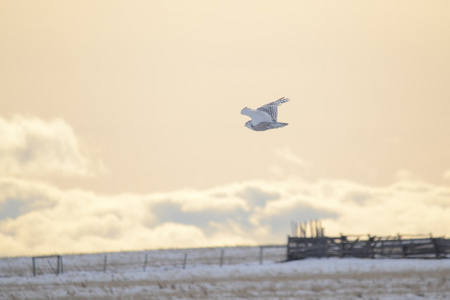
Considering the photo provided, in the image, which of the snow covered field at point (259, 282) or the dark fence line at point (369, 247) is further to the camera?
the dark fence line at point (369, 247)

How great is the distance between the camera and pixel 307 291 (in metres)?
29.7

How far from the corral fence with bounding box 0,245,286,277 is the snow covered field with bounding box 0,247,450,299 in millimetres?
1246

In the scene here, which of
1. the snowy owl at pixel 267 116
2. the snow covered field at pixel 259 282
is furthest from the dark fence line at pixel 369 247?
the snowy owl at pixel 267 116

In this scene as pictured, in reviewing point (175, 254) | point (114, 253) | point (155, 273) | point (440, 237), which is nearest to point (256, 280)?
point (155, 273)

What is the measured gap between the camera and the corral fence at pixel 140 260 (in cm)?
4188

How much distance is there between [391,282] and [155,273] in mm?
11298

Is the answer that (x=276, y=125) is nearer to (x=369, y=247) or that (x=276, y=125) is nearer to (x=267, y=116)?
(x=267, y=116)

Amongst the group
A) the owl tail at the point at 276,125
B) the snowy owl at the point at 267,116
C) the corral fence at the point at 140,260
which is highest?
the snowy owl at the point at 267,116

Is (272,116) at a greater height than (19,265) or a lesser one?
greater

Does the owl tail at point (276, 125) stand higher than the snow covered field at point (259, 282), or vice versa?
the owl tail at point (276, 125)

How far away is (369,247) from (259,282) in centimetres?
891

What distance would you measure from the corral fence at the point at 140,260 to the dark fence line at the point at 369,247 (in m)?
1.13

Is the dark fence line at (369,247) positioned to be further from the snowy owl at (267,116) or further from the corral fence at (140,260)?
the snowy owl at (267,116)

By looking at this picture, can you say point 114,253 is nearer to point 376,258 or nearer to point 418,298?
point 376,258
